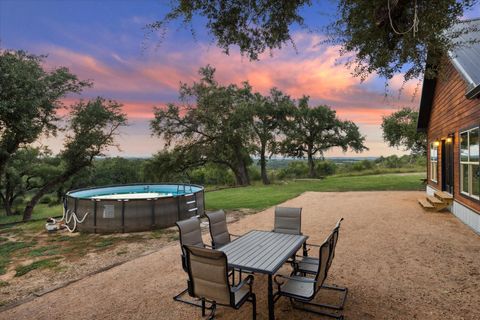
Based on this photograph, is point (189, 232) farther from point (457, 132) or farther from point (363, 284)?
point (457, 132)

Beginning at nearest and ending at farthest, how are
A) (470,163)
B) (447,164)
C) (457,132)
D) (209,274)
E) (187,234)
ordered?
(209,274)
(187,234)
(470,163)
(457,132)
(447,164)

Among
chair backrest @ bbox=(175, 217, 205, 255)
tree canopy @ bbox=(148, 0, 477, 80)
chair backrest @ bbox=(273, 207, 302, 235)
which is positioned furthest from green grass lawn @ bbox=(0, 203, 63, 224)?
tree canopy @ bbox=(148, 0, 477, 80)

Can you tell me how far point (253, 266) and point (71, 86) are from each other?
621 inches

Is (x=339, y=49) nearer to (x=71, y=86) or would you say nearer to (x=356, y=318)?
(x=356, y=318)

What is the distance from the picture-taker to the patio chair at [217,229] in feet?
16.2

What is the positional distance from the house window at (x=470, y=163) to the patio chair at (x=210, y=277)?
23.8 feet

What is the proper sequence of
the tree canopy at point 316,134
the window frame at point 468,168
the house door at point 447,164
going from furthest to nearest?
the tree canopy at point 316,134, the house door at point 447,164, the window frame at point 468,168

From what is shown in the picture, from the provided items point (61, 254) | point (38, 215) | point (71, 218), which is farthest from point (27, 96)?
point (38, 215)

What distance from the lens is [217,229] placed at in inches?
199

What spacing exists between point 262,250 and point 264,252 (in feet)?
0.30

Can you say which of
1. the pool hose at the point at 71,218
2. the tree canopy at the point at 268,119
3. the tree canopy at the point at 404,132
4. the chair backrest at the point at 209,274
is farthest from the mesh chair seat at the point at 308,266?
the tree canopy at the point at 404,132

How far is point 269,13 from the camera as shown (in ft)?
12.6

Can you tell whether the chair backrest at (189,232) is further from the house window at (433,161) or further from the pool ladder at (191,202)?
the house window at (433,161)

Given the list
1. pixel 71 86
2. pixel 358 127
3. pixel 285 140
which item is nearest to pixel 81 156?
pixel 71 86
